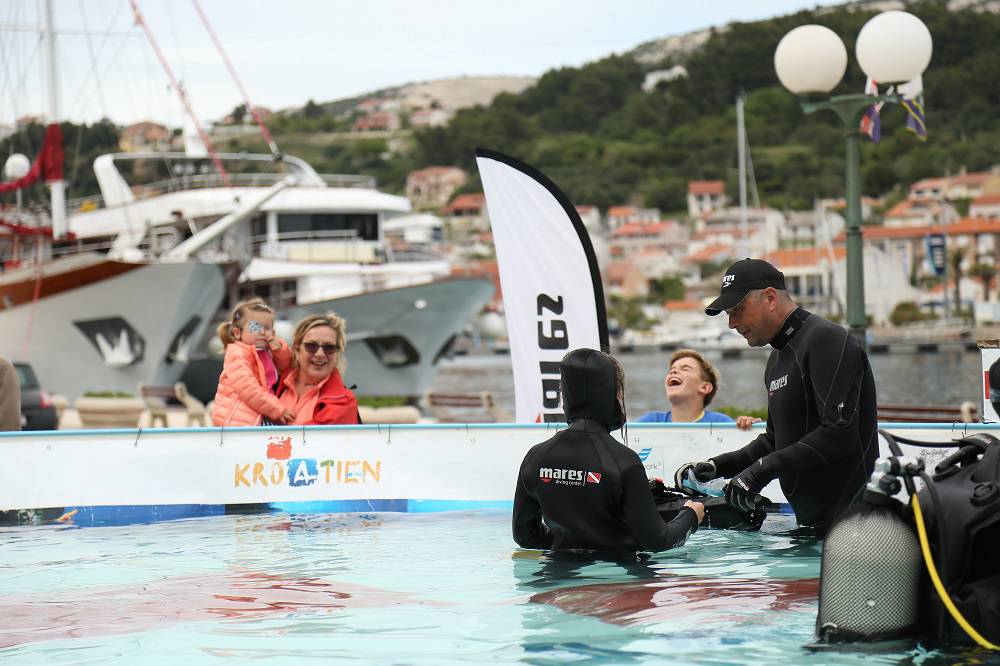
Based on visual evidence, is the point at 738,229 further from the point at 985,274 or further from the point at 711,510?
the point at 711,510

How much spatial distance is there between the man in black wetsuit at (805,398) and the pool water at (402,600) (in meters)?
0.42

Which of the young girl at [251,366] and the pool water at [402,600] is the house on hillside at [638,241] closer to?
the young girl at [251,366]

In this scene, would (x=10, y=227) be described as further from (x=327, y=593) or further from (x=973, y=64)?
(x=973, y=64)

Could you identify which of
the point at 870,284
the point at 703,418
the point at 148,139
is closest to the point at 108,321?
the point at 148,139

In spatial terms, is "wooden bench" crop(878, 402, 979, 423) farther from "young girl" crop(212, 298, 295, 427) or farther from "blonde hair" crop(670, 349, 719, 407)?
"young girl" crop(212, 298, 295, 427)

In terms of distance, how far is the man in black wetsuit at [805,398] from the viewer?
5344 millimetres

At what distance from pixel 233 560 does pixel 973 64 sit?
204m

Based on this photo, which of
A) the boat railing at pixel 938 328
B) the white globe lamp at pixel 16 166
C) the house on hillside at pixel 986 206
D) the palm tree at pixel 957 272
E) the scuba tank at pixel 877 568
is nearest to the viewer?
the scuba tank at pixel 877 568

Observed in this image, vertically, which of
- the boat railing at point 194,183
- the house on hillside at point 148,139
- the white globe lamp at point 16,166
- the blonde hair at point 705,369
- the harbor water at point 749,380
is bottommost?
the harbor water at point 749,380

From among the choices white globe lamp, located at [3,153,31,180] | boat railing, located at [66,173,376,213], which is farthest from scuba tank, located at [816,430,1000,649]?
white globe lamp, located at [3,153,31,180]

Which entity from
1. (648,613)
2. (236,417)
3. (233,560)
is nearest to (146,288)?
(236,417)

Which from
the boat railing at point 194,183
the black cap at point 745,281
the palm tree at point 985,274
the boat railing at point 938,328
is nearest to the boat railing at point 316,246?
the boat railing at point 194,183

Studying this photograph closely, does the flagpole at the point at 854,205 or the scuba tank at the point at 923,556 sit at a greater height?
the flagpole at the point at 854,205

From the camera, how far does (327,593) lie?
18.1ft
